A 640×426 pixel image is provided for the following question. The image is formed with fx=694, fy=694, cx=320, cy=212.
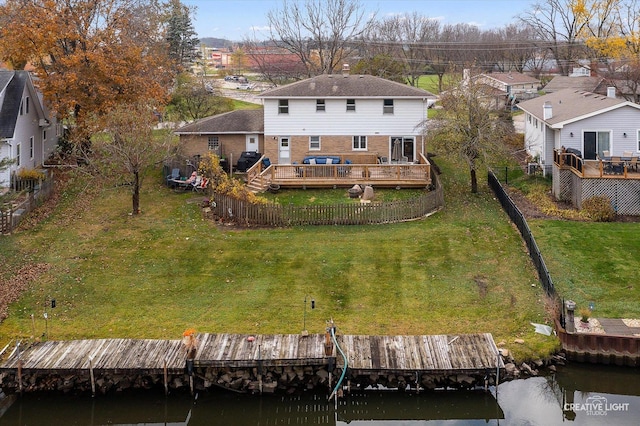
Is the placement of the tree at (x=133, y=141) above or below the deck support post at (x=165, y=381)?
above

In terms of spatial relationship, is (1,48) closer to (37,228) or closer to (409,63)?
(37,228)

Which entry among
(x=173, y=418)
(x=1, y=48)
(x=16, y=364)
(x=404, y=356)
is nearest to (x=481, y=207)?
(x=404, y=356)

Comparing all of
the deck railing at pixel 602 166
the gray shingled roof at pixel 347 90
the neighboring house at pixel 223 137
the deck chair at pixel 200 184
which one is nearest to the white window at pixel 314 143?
the gray shingled roof at pixel 347 90

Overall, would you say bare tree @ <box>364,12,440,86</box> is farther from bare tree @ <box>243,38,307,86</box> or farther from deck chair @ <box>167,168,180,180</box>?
deck chair @ <box>167,168,180,180</box>

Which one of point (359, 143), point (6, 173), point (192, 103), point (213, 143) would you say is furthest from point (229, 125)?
point (6, 173)

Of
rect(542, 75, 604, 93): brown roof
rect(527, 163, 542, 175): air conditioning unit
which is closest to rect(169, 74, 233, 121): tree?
rect(527, 163, 542, 175): air conditioning unit

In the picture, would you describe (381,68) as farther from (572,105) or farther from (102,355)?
(102,355)

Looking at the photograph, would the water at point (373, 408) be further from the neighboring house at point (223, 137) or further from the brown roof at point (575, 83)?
the brown roof at point (575, 83)
